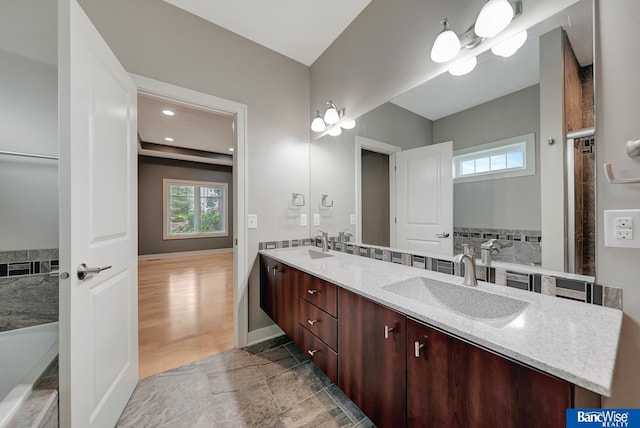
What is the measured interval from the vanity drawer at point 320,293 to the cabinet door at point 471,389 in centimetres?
46

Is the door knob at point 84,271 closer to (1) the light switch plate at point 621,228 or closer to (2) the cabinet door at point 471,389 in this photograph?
(2) the cabinet door at point 471,389

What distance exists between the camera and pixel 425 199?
1570 millimetres

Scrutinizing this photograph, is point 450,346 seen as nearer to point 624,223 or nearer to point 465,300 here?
point 465,300

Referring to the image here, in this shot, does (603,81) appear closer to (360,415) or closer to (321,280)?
(321,280)

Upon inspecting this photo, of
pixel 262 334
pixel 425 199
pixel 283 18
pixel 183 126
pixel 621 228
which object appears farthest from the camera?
pixel 183 126

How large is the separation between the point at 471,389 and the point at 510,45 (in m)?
1.45

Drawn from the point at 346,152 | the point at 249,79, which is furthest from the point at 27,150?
the point at 346,152

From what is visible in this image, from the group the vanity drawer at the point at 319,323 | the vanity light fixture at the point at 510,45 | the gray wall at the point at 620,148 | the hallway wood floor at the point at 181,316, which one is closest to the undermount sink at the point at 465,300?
the gray wall at the point at 620,148

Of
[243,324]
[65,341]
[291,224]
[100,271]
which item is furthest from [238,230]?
[65,341]

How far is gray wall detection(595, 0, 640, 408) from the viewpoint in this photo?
2.55ft

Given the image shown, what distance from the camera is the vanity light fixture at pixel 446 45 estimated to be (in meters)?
1.22

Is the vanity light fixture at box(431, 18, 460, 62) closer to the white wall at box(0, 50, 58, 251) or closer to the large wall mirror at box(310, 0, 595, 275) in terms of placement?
the large wall mirror at box(310, 0, 595, 275)

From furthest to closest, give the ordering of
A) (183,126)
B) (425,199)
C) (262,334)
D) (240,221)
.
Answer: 1. (183,126)
2. (262,334)
3. (240,221)
4. (425,199)

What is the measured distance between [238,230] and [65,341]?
1.21 m
